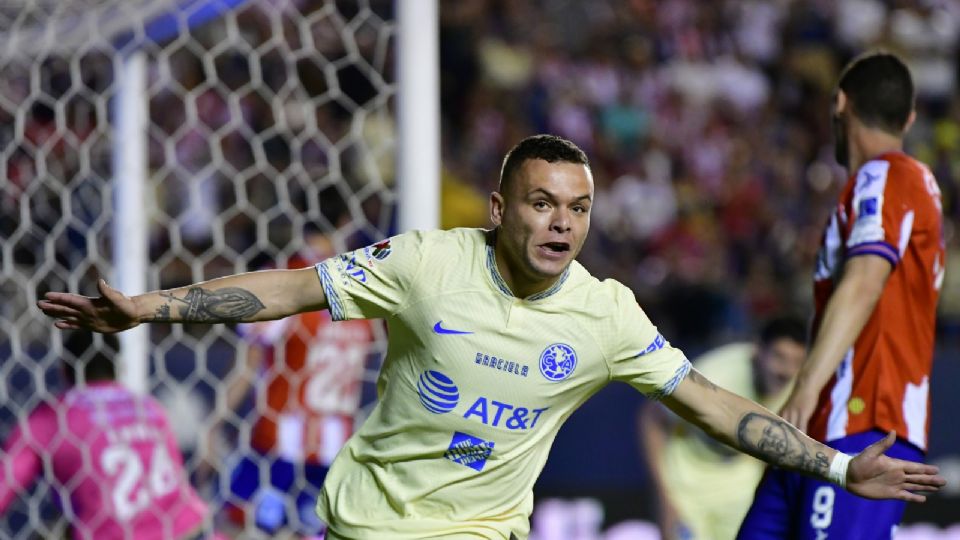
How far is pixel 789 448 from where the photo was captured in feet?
11.1

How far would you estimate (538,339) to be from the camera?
11.1 ft

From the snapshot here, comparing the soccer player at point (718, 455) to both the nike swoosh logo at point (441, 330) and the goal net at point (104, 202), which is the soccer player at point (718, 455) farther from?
the nike swoosh logo at point (441, 330)

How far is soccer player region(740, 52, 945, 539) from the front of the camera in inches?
147

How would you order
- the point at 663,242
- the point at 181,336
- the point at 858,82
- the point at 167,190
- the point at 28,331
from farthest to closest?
the point at 663,242, the point at 167,190, the point at 181,336, the point at 28,331, the point at 858,82

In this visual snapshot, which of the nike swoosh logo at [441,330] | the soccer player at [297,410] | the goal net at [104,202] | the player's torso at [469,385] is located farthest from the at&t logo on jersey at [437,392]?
the soccer player at [297,410]

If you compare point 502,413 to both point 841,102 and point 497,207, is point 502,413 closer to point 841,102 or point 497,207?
point 497,207

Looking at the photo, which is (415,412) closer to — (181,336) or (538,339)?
(538,339)

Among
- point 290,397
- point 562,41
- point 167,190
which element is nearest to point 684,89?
point 562,41

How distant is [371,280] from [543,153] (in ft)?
1.71

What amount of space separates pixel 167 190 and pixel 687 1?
263 inches

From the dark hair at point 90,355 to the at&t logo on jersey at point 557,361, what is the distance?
8.98 ft

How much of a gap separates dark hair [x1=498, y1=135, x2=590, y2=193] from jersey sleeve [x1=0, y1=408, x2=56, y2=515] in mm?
2728

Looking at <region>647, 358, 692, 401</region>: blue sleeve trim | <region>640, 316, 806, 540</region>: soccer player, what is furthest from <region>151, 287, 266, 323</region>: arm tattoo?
<region>640, 316, 806, 540</region>: soccer player

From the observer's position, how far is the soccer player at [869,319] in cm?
374
